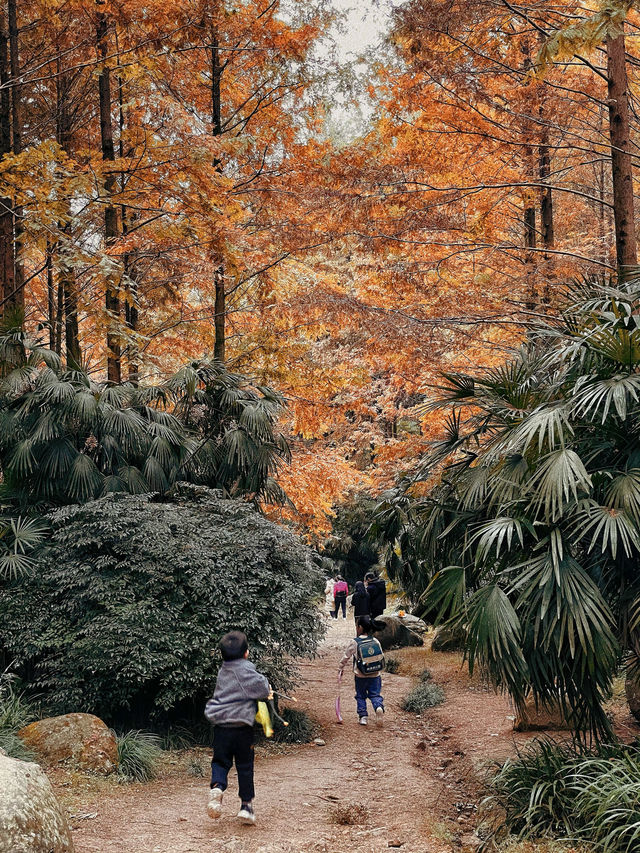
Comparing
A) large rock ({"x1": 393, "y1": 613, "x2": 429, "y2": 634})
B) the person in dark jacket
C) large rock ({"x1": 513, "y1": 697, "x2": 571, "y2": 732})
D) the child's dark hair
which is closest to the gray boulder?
large rock ({"x1": 393, "y1": 613, "x2": 429, "y2": 634})

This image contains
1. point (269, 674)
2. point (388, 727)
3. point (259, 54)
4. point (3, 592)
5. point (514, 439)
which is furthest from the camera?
point (259, 54)

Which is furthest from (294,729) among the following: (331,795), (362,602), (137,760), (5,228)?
(5,228)

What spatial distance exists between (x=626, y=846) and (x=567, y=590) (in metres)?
1.67

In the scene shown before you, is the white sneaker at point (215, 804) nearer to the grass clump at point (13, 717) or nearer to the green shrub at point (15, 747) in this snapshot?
the grass clump at point (13, 717)

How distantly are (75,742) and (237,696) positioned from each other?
218cm

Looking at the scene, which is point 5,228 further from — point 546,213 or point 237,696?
point 546,213

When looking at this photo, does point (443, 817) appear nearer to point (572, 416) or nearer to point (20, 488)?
point (572, 416)

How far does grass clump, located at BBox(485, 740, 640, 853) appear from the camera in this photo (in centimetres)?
490

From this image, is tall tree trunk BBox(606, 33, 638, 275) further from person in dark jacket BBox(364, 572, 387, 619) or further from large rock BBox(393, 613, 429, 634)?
large rock BBox(393, 613, 429, 634)

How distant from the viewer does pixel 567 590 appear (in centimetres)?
542

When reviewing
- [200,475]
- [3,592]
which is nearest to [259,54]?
[200,475]

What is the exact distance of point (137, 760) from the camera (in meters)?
7.32

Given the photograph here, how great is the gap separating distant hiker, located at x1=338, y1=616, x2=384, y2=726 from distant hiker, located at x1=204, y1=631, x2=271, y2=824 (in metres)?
3.65

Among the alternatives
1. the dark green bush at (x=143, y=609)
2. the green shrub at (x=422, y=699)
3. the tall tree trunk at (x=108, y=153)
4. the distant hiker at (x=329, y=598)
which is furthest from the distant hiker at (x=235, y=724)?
the distant hiker at (x=329, y=598)
